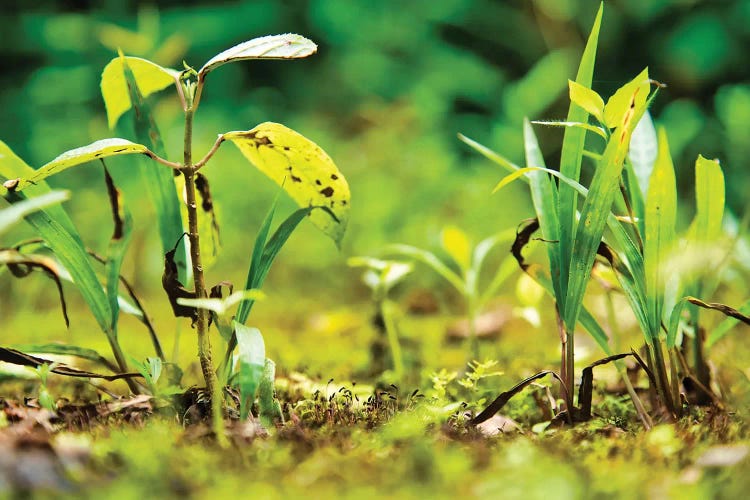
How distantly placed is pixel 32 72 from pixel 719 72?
4549 millimetres

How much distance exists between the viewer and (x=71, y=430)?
1125 mm

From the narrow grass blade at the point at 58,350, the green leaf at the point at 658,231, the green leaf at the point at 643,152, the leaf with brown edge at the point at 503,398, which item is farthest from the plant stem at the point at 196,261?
the green leaf at the point at 643,152

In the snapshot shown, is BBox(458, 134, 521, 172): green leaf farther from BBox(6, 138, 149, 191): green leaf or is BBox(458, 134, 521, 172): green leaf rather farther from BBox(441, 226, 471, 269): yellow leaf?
BBox(6, 138, 149, 191): green leaf

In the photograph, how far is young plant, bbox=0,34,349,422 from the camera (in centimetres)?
108

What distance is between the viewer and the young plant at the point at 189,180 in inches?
42.6

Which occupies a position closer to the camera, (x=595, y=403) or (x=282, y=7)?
(x=595, y=403)

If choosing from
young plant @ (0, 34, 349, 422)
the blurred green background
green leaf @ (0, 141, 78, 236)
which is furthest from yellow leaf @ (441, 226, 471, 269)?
green leaf @ (0, 141, 78, 236)

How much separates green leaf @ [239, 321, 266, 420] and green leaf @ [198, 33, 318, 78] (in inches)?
16.9

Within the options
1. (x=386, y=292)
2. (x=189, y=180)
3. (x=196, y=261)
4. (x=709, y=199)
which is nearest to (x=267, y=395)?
(x=196, y=261)

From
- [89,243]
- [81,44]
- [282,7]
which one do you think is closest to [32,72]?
[81,44]

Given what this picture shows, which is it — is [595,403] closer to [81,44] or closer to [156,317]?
[156,317]

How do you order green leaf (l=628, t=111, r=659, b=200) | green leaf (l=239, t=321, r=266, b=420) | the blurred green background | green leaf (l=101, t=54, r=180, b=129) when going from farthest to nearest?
the blurred green background
green leaf (l=628, t=111, r=659, b=200)
green leaf (l=101, t=54, r=180, b=129)
green leaf (l=239, t=321, r=266, b=420)

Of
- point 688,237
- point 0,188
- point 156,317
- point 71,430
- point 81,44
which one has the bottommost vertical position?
point 156,317

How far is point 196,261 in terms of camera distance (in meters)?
1.14
